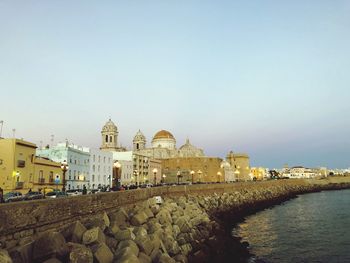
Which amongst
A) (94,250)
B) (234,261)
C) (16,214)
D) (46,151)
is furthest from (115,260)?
(46,151)

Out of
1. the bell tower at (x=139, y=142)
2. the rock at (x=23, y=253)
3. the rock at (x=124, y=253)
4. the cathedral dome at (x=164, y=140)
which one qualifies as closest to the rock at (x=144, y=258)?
the rock at (x=124, y=253)

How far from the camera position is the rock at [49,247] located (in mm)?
12430

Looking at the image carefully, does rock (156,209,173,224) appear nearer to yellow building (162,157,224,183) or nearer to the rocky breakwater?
the rocky breakwater

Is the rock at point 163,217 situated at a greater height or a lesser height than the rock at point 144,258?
greater

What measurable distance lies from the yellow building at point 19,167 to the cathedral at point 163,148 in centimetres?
7603

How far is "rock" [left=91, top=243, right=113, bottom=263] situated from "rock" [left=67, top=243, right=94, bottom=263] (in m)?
0.41

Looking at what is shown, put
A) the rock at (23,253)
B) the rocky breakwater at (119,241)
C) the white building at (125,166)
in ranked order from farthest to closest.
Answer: the white building at (125,166), the rocky breakwater at (119,241), the rock at (23,253)

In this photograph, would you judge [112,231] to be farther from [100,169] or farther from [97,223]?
[100,169]

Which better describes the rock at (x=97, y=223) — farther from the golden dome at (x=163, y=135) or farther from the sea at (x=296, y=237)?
the golden dome at (x=163, y=135)

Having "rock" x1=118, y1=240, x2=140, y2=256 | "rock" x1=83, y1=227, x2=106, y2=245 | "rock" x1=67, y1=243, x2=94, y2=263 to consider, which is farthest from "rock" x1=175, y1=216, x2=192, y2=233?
"rock" x1=67, y1=243, x2=94, y2=263

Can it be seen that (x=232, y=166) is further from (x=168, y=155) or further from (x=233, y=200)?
(x=233, y=200)


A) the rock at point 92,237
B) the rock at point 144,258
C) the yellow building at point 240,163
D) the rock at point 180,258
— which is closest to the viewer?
the rock at point 92,237

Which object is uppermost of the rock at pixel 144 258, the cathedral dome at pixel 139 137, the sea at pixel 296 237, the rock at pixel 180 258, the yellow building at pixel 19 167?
the cathedral dome at pixel 139 137

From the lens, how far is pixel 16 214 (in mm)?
14016
